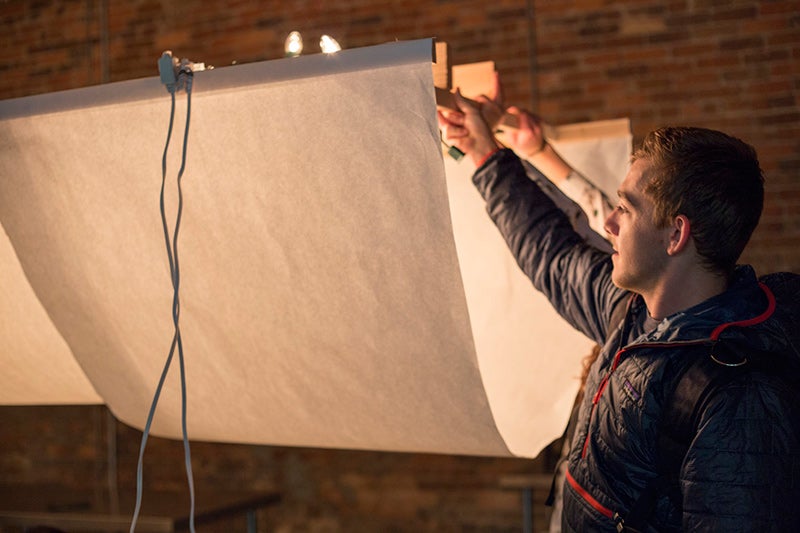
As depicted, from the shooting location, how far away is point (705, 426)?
113 centimetres

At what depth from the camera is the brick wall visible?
3.72m

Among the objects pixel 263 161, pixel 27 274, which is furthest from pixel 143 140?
pixel 27 274

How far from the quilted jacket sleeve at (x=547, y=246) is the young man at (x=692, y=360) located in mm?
199

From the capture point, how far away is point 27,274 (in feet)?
5.43

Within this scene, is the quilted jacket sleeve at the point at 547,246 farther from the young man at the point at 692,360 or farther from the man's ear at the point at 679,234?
the man's ear at the point at 679,234

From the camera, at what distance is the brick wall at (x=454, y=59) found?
3.72 m

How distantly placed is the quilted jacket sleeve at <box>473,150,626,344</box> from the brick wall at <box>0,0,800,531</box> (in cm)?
223

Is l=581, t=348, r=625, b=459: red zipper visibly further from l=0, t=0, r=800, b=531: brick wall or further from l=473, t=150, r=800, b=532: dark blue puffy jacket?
l=0, t=0, r=800, b=531: brick wall

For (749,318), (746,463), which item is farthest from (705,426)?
(749,318)

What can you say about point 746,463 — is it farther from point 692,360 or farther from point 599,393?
point 599,393

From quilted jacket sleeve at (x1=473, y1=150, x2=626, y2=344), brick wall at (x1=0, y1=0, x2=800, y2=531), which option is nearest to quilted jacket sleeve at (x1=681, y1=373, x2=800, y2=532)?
quilted jacket sleeve at (x1=473, y1=150, x2=626, y2=344)

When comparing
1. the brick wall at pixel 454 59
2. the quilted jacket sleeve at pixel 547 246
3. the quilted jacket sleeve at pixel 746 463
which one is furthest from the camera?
the brick wall at pixel 454 59

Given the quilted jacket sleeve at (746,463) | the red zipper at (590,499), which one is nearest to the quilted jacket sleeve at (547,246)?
the red zipper at (590,499)

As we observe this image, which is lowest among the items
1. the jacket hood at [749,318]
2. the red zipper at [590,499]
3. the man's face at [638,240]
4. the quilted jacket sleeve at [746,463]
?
the red zipper at [590,499]
